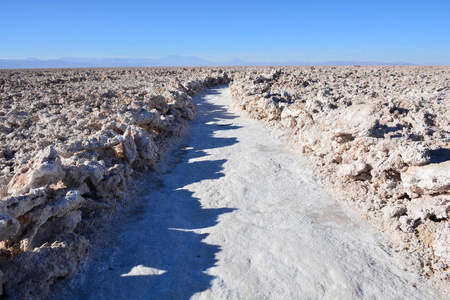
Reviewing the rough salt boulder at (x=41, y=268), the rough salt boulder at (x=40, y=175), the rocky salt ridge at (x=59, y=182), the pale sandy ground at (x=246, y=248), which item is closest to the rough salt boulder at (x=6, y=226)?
the rocky salt ridge at (x=59, y=182)

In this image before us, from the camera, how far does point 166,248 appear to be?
16.2 feet

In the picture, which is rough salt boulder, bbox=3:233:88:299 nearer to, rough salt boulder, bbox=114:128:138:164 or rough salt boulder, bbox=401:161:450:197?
rough salt boulder, bbox=114:128:138:164

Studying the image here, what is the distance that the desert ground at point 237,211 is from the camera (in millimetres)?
4117

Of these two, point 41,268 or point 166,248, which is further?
point 166,248

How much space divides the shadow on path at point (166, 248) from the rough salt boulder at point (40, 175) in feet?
5.04

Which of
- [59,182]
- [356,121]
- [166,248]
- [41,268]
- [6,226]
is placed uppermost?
[356,121]

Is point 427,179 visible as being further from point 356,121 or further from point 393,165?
point 356,121

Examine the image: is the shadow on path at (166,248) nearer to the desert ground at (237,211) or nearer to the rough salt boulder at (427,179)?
the desert ground at (237,211)

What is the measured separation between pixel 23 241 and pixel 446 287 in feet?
19.0

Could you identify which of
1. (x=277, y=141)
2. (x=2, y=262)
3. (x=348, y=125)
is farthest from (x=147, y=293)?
(x=277, y=141)

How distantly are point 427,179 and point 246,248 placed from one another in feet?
10.8

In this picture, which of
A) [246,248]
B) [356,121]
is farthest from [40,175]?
[356,121]

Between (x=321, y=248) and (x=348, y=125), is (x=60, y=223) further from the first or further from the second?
(x=348, y=125)

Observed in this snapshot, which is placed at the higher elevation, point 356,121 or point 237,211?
point 356,121
